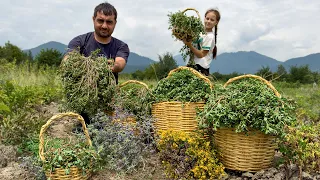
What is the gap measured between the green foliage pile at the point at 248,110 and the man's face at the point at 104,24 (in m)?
1.80

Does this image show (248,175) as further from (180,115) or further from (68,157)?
(68,157)

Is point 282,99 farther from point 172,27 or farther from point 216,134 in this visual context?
point 172,27

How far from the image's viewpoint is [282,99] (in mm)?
3473

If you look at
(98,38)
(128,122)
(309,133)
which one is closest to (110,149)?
(128,122)

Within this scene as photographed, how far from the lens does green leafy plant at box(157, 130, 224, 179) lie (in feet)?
10.7

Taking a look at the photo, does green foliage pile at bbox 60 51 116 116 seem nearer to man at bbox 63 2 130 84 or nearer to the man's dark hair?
man at bbox 63 2 130 84

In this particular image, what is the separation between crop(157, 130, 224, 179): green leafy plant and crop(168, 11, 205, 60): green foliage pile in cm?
161

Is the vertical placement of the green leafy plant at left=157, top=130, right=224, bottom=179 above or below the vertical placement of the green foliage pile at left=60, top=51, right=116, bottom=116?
below

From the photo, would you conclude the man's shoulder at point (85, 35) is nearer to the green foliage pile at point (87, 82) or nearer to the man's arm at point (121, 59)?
the man's arm at point (121, 59)

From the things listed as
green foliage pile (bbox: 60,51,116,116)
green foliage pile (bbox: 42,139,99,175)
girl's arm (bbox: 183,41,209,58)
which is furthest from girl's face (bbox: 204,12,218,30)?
green foliage pile (bbox: 42,139,99,175)

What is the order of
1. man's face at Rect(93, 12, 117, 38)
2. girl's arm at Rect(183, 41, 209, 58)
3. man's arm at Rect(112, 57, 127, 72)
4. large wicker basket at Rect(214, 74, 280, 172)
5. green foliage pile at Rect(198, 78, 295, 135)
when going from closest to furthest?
1. green foliage pile at Rect(198, 78, 295, 135)
2. large wicker basket at Rect(214, 74, 280, 172)
3. man's arm at Rect(112, 57, 127, 72)
4. man's face at Rect(93, 12, 117, 38)
5. girl's arm at Rect(183, 41, 209, 58)

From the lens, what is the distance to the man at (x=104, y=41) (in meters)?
4.41

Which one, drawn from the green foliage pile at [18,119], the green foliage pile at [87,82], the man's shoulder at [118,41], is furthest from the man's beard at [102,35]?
the green foliage pile at [18,119]

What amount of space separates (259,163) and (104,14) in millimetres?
2642
